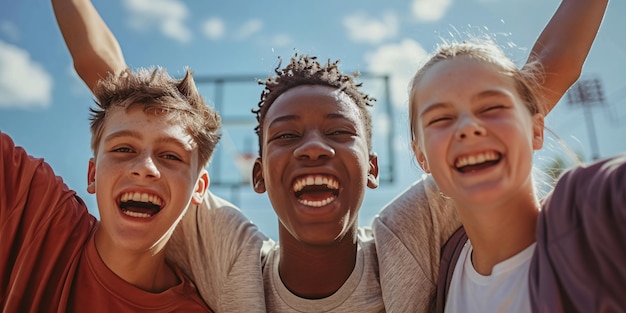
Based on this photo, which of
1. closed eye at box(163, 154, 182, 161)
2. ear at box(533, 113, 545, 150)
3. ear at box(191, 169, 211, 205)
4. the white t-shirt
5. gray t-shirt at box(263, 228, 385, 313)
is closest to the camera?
the white t-shirt

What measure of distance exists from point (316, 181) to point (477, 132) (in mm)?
692

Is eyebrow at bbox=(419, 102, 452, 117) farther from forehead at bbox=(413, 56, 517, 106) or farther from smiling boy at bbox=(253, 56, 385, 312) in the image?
smiling boy at bbox=(253, 56, 385, 312)

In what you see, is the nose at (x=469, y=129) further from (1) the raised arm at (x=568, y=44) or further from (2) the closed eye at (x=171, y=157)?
(2) the closed eye at (x=171, y=157)

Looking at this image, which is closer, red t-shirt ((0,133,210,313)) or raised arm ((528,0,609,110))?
red t-shirt ((0,133,210,313))

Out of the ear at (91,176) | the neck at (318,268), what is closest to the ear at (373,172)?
the neck at (318,268)

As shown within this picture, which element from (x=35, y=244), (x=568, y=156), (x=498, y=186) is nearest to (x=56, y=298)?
(x=35, y=244)

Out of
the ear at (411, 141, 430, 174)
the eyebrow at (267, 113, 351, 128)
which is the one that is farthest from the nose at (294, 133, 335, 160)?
the ear at (411, 141, 430, 174)

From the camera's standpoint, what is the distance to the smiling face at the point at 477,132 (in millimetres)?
1476

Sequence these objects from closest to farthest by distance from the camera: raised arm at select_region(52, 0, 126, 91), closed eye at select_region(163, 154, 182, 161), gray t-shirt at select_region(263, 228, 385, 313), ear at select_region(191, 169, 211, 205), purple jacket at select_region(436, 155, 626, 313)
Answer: purple jacket at select_region(436, 155, 626, 313) → gray t-shirt at select_region(263, 228, 385, 313) → closed eye at select_region(163, 154, 182, 161) → ear at select_region(191, 169, 211, 205) → raised arm at select_region(52, 0, 126, 91)

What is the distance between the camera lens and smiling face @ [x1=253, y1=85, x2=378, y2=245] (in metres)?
1.89

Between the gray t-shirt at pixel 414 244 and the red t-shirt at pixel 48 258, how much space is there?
2.80 feet

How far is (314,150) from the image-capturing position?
1.87 m

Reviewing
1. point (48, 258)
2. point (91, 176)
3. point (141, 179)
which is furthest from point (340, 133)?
point (48, 258)

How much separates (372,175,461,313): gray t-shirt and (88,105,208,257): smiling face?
92 centimetres
